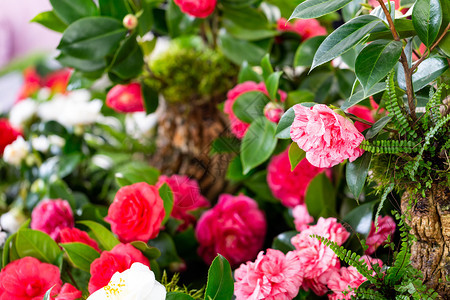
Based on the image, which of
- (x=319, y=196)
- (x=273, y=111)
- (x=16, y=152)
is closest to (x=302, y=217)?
(x=319, y=196)

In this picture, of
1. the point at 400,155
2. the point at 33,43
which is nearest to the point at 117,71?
the point at 400,155

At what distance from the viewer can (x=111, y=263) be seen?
0.54 metres

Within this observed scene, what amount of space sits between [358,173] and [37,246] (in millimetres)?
438

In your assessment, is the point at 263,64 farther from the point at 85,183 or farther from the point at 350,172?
the point at 85,183

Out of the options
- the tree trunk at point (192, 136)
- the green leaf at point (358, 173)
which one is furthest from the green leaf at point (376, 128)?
the tree trunk at point (192, 136)

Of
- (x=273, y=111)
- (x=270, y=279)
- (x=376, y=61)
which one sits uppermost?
(x=376, y=61)

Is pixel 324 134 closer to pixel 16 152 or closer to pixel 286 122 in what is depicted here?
pixel 286 122

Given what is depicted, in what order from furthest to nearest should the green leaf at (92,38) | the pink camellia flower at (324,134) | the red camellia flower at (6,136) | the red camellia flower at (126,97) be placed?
the red camellia flower at (6,136) < the red camellia flower at (126,97) < the green leaf at (92,38) < the pink camellia flower at (324,134)

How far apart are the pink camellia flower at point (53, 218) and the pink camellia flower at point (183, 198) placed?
0.16 meters

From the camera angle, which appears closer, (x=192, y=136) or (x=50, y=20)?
(x=50, y=20)

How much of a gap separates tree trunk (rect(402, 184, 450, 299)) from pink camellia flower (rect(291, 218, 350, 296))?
0.10 metres

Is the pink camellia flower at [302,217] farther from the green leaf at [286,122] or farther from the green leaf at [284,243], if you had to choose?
the green leaf at [286,122]

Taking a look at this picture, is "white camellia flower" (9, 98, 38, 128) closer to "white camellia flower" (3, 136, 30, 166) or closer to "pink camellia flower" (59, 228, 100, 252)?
"white camellia flower" (3, 136, 30, 166)

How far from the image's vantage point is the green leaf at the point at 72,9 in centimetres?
69
